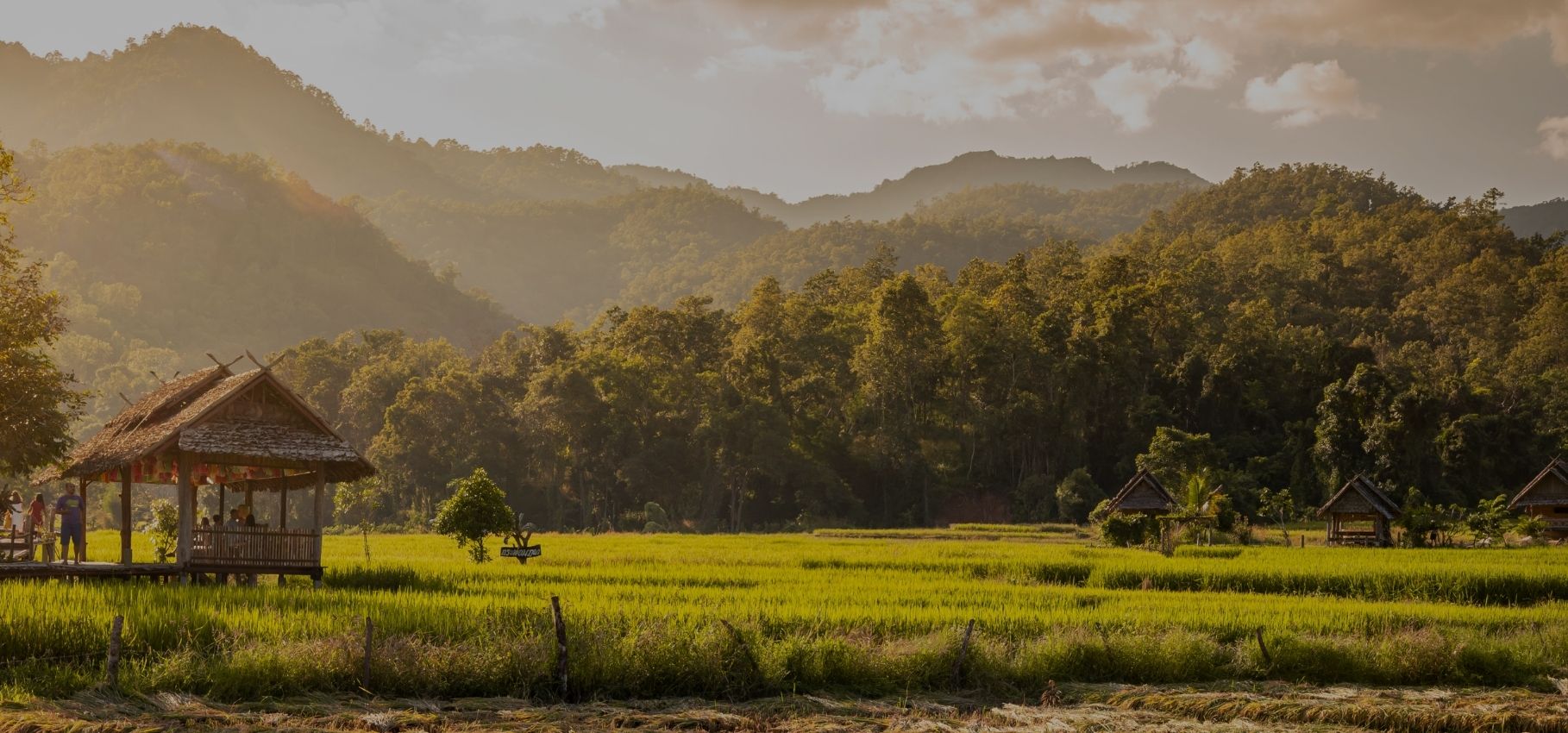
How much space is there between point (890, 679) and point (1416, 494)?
39.5m

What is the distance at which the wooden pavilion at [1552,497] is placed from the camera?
4197 cm

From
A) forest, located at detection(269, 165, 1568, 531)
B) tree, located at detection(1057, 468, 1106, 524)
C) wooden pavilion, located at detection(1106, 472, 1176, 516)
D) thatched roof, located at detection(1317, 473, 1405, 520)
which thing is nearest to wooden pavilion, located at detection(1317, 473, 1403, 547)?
thatched roof, located at detection(1317, 473, 1405, 520)

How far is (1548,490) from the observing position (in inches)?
1671

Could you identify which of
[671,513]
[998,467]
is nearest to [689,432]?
[671,513]

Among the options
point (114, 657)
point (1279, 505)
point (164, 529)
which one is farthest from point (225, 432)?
point (1279, 505)

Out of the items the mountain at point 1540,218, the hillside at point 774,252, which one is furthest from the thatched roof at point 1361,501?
the mountain at point 1540,218

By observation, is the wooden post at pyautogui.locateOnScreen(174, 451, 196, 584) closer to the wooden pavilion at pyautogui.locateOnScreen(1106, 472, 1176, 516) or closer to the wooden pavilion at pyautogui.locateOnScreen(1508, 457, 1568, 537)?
the wooden pavilion at pyautogui.locateOnScreen(1106, 472, 1176, 516)

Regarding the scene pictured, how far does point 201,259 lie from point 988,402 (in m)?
87.7

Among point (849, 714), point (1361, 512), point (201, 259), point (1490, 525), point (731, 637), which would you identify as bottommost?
point (1490, 525)

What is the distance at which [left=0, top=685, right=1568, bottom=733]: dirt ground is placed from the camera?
41.5ft

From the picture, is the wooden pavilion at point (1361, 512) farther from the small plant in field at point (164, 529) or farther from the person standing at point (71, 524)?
the person standing at point (71, 524)

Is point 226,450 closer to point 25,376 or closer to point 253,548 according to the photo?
point 253,548

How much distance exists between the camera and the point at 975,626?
17.2 metres

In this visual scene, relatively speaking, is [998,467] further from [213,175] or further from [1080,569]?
[213,175]
